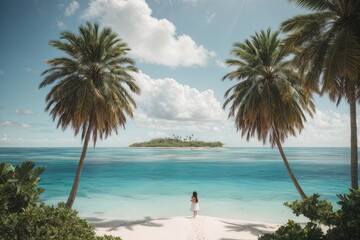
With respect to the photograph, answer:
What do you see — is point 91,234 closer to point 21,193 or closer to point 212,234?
point 21,193

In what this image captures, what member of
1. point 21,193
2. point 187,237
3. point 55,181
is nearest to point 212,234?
point 187,237

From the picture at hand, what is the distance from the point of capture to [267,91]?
14.3 metres

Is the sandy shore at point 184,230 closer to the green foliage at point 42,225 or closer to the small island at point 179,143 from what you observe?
the green foliage at point 42,225

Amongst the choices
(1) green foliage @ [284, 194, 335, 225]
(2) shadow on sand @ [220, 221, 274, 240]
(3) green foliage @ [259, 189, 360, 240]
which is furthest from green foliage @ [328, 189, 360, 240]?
(2) shadow on sand @ [220, 221, 274, 240]

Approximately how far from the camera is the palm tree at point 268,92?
565 inches

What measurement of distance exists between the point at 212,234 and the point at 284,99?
7760mm

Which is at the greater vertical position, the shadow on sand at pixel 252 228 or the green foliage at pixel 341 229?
the green foliage at pixel 341 229

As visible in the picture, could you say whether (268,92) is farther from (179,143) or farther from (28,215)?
(179,143)

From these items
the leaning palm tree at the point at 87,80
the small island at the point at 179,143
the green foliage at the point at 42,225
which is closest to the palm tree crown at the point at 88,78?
the leaning palm tree at the point at 87,80

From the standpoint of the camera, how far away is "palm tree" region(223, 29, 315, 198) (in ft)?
47.1

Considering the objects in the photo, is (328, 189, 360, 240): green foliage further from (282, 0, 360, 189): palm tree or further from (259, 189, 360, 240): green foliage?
(282, 0, 360, 189): palm tree

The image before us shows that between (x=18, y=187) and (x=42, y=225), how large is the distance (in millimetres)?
874

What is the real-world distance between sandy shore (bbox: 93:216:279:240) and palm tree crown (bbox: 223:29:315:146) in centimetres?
565

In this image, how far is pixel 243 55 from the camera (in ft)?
51.8
